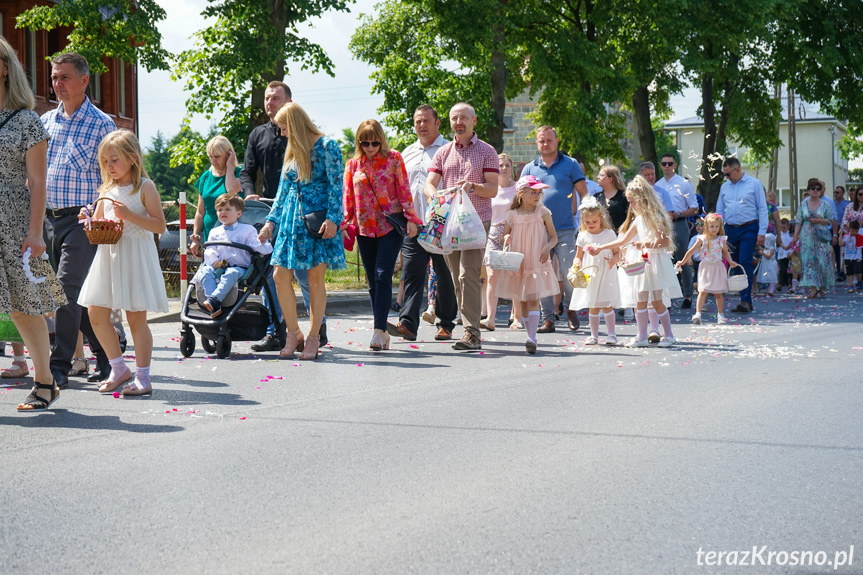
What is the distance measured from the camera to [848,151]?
74000mm

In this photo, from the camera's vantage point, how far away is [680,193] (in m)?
16.3

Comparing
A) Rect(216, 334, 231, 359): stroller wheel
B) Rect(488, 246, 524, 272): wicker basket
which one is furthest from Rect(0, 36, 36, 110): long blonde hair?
Rect(488, 246, 524, 272): wicker basket

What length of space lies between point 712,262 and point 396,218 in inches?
228

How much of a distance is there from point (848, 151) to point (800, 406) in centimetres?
7173

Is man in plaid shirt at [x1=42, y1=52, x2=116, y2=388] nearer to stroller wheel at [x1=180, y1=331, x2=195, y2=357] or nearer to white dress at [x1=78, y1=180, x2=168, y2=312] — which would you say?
white dress at [x1=78, y1=180, x2=168, y2=312]

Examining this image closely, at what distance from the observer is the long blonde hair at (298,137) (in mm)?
9273

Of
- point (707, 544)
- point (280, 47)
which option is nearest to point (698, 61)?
point (280, 47)

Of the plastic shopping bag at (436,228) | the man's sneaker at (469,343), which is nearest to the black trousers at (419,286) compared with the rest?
the plastic shopping bag at (436,228)

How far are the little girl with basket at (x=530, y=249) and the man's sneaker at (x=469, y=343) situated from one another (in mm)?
466

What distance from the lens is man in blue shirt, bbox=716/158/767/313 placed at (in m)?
15.9

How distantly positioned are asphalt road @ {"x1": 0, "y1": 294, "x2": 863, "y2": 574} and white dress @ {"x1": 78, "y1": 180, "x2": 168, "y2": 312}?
2.10ft

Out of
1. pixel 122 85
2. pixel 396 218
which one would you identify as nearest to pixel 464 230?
pixel 396 218

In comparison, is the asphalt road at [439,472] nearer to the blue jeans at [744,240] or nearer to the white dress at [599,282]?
the white dress at [599,282]

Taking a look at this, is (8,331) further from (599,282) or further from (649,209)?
(649,209)
